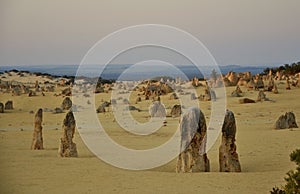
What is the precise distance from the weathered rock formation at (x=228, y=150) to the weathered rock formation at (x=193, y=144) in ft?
1.44

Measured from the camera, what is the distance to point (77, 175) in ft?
39.7

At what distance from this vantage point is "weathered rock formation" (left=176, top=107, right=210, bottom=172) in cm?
1228

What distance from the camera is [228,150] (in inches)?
491

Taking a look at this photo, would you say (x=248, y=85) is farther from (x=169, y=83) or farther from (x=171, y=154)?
(x=171, y=154)

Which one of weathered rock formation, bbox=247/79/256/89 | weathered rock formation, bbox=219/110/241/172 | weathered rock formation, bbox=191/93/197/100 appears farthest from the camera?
weathered rock formation, bbox=247/79/256/89

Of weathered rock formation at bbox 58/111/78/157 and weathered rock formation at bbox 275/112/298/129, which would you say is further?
weathered rock formation at bbox 275/112/298/129

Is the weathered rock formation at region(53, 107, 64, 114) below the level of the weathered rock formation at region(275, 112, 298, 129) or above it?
above

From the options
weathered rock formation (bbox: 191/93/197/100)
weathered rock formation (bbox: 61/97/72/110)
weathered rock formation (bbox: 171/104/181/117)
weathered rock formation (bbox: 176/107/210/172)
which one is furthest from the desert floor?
weathered rock formation (bbox: 191/93/197/100)

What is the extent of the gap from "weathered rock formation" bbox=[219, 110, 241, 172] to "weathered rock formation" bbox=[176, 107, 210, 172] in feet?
1.44

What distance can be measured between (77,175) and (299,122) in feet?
45.3

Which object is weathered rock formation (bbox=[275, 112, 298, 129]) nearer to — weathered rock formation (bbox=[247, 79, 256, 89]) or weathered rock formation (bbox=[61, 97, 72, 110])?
weathered rock formation (bbox=[61, 97, 72, 110])

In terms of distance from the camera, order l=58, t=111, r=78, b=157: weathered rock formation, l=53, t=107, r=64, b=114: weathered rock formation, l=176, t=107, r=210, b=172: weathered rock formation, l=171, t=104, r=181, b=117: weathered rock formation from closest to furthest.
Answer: l=176, t=107, r=210, b=172: weathered rock formation < l=58, t=111, r=78, b=157: weathered rock formation < l=171, t=104, r=181, b=117: weathered rock formation < l=53, t=107, r=64, b=114: weathered rock formation

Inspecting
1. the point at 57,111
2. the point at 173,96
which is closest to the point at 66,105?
the point at 57,111

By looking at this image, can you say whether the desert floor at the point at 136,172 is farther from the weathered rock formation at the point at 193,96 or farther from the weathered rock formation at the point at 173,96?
the weathered rock formation at the point at 173,96
